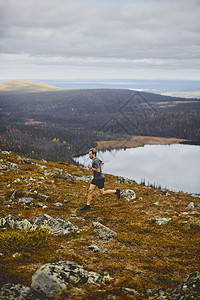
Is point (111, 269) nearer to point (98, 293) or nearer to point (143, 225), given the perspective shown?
point (98, 293)

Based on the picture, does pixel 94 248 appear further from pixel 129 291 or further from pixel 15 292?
pixel 15 292

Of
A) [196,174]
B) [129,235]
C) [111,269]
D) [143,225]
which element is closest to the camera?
[111,269]

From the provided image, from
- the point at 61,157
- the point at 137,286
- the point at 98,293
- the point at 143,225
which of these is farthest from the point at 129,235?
the point at 61,157

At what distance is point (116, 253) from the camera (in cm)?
945

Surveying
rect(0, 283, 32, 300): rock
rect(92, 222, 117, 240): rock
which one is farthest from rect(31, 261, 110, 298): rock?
rect(92, 222, 117, 240): rock

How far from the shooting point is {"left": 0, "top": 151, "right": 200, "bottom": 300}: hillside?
6445mm

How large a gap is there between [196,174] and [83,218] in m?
175

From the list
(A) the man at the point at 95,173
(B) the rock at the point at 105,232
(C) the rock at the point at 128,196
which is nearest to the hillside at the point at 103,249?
(B) the rock at the point at 105,232

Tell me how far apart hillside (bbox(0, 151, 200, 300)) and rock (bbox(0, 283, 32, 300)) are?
0.09 ft

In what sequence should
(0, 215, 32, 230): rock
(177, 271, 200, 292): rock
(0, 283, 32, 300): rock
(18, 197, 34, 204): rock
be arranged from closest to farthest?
(0, 283, 32, 300): rock → (177, 271, 200, 292): rock → (0, 215, 32, 230): rock → (18, 197, 34, 204): rock

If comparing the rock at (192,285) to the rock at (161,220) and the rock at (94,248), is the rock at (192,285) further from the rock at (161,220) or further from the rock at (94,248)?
the rock at (161,220)

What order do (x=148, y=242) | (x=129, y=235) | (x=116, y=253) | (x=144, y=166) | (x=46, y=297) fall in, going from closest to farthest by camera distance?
(x=46, y=297), (x=116, y=253), (x=148, y=242), (x=129, y=235), (x=144, y=166)

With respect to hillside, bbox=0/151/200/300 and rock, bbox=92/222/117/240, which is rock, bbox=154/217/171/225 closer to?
hillside, bbox=0/151/200/300

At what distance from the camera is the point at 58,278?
6.41 metres
